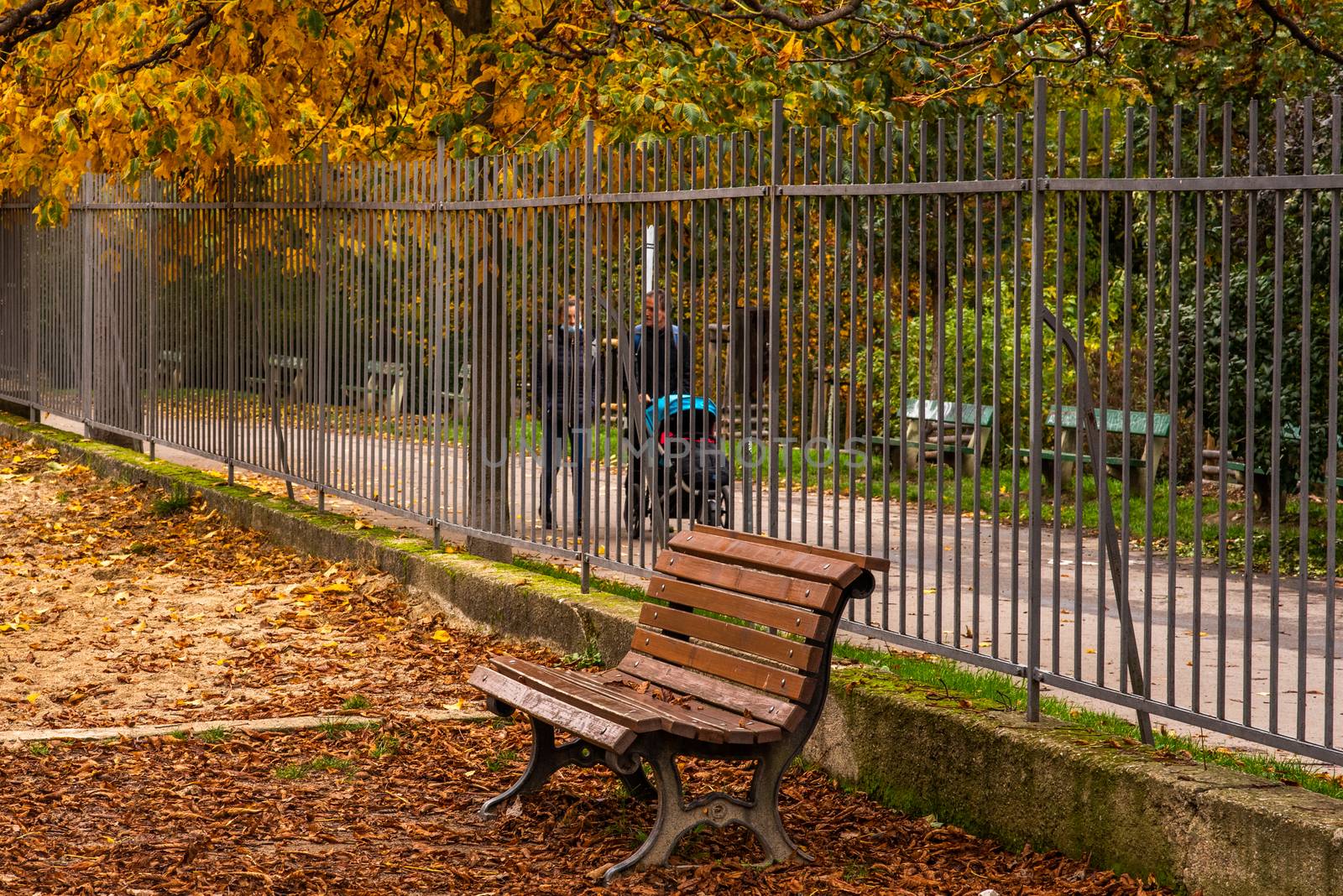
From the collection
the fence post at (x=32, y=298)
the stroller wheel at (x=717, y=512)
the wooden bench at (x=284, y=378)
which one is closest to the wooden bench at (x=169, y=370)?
the wooden bench at (x=284, y=378)

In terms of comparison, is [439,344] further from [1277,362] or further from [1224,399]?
[1277,362]

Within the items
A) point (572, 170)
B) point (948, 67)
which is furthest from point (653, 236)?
point (948, 67)

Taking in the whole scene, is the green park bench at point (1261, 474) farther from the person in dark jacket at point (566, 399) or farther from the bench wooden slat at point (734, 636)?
the bench wooden slat at point (734, 636)

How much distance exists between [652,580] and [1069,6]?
11.4ft

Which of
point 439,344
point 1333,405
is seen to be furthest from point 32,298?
point 1333,405

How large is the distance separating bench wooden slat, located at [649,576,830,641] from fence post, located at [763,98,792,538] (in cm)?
103

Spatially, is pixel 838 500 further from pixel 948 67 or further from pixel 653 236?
pixel 948 67

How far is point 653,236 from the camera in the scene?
7.37 m

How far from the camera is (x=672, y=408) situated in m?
7.50

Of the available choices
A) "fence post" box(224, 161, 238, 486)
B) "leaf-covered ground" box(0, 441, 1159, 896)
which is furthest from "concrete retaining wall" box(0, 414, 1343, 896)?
"fence post" box(224, 161, 238, 486)

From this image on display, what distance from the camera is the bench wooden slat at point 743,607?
502 cm

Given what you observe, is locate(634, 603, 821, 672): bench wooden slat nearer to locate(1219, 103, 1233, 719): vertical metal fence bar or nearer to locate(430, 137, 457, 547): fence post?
locate(1219, 103, 1233, 719): vertical metal fence bar

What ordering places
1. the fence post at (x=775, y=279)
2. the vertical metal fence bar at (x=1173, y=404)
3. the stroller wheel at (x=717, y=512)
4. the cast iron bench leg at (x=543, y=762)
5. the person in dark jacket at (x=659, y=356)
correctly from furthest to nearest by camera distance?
the person in dark jacket at (x=659, y=356) < the stroller wheel at (x=717, y=512) < the fence post at (x=775, y=279) < the cast iron bench leg at (x=543, y=762) < the vertical metal fence bar at (x=1173, y=404)

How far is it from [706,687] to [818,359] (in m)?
1.54
